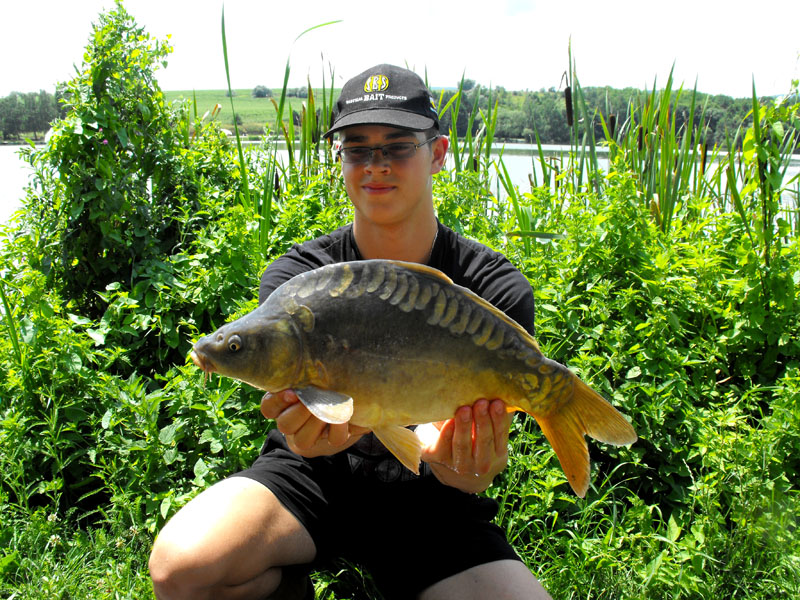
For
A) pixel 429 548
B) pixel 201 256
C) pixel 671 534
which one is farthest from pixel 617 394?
pixel 201 256

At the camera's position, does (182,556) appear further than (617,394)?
No

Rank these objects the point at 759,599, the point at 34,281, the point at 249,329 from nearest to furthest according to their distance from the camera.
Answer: the point at 249,329, the point at 759,599, the point at 34,281

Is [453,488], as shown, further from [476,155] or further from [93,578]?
[476,155]

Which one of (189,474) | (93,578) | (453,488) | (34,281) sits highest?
(34,281)

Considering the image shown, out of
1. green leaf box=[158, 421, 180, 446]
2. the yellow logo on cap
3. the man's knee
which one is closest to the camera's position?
the man's knee

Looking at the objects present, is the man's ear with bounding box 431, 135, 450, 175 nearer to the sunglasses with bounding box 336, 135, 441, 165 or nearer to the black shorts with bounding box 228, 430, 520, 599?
the sunglasses with bounding box 336, 135, 441, 165

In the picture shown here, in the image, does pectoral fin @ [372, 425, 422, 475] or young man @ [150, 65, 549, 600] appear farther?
young man @ [150, 65, 549, 600]

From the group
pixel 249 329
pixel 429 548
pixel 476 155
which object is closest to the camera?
pixel 249 329

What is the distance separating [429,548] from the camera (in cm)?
196

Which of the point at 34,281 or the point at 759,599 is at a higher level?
the point at 34,281

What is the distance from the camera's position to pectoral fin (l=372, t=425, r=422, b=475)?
1567 mm

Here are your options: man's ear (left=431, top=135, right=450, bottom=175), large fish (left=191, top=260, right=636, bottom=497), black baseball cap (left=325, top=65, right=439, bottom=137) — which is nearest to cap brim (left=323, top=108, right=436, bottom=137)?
black baseball cap (left=325, top=65, right=439, bottom=137)

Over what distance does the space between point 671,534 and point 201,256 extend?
2.45m

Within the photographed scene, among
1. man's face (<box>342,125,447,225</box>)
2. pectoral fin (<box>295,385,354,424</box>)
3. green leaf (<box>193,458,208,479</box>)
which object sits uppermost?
man's face (<box>342,125,447,225</box>)
